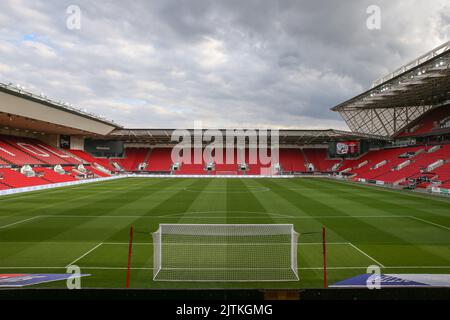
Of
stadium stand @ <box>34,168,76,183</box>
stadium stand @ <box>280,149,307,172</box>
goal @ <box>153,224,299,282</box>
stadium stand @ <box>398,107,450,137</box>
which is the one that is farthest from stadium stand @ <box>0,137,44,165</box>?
stadium stand @ <box>398,107,450,137</box>

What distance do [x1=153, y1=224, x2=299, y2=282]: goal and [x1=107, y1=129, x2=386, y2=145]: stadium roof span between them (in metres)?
45.2

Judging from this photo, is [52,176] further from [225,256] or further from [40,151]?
[225,256]

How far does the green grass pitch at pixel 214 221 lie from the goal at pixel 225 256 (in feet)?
1.50

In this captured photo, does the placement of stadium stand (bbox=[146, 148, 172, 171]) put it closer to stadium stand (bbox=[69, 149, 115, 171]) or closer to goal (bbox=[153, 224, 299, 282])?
stadium stand (bbox=[69, 149, 115, 171])

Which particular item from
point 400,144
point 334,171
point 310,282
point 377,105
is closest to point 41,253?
point 310,282

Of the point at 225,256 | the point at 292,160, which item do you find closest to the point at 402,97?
the point at 292,160

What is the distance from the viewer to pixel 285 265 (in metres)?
10.0

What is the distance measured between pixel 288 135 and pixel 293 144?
11.5 metres

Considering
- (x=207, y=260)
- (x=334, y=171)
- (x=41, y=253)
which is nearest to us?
(x=207, y=260)

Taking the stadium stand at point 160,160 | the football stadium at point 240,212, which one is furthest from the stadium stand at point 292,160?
the stadium stand at point 160,160

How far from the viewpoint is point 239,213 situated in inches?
772

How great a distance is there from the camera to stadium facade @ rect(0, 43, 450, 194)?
3394 cm
